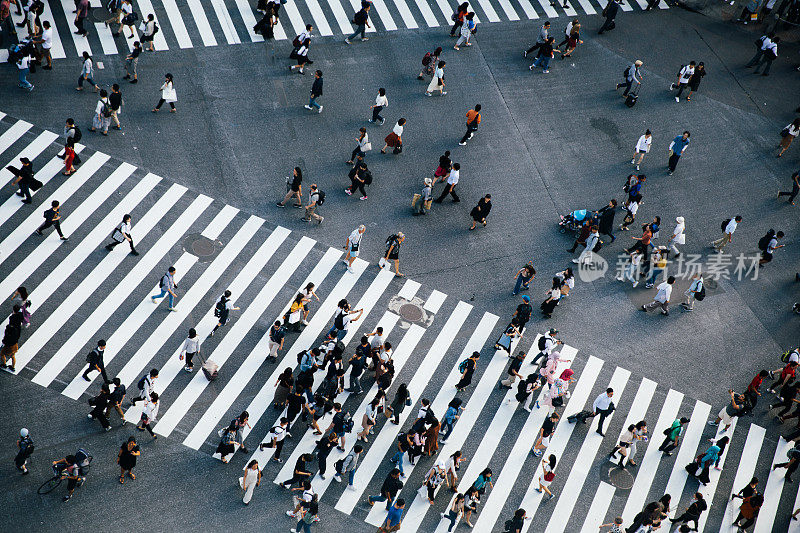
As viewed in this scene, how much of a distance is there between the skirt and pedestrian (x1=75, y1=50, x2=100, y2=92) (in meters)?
10.5

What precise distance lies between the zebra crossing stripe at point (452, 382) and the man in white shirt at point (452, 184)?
4.78m

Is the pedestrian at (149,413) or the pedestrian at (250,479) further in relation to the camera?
the pedestrian at (149,413)

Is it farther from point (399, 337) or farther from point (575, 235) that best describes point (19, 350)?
point (575, 235)

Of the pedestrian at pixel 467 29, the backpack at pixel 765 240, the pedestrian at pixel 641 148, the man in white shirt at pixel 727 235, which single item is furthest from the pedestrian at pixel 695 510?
the pedestrian at pixel 467 29

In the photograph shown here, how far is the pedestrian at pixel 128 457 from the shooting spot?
1958cm

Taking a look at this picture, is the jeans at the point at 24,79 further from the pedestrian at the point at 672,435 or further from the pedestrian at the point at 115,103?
the pedestrian at the point at 672,435

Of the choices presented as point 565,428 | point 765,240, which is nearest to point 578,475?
point 565,428

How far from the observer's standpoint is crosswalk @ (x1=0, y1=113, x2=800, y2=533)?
21.8 m

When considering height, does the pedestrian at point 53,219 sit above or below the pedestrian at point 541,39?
below

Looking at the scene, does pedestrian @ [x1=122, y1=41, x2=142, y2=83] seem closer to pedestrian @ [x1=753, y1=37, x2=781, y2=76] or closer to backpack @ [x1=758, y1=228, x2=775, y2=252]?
backpack @ [x1=758, y1=228, x2=775, y2=252]

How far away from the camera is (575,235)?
2811 cm

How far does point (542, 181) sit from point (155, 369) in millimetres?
15218

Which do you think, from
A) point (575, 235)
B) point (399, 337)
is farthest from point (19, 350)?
point (575, 235)

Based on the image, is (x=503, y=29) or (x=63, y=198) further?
(x=503, y=29)
